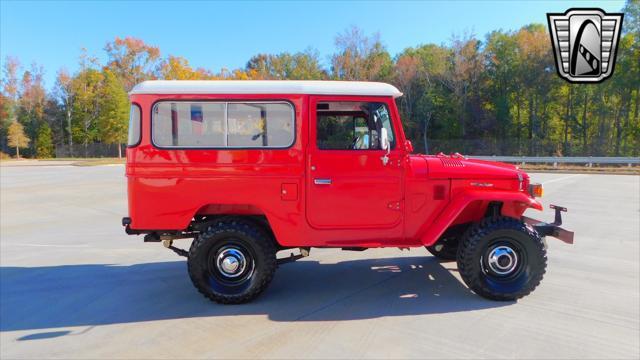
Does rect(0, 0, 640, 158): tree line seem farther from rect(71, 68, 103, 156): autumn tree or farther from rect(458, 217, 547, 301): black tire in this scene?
rect(458, 217, 547, 301): black tire

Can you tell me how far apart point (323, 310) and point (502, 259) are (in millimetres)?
2017

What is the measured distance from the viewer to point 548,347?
314 cm

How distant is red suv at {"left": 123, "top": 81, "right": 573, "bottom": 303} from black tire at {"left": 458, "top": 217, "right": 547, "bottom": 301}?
0.01 metres

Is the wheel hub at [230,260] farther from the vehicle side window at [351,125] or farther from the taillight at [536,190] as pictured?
the taillight at [536,190]

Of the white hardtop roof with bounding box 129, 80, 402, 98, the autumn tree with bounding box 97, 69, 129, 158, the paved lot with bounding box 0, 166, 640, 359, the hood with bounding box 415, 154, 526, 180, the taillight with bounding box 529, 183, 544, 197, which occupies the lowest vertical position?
the paved lot with bounding box 0, 166, 640, 359

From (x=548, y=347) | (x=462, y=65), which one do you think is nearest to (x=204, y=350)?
(x=548, y=347)

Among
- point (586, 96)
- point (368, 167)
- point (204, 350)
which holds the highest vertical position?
point (586, 96)

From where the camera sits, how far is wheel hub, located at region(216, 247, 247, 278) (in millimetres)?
4086

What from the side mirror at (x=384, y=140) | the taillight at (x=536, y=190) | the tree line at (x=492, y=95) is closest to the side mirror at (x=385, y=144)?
the side mirror at (x=384, y=140)

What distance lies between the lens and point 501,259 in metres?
4.11

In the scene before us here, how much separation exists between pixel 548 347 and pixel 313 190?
2501 mm

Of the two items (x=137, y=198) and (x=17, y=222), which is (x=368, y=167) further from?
(x=17, y=222)

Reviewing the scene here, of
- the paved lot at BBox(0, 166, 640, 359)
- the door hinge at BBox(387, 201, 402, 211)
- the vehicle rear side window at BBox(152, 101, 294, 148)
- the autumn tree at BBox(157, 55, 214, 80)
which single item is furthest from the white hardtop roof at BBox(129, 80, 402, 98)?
the autumn tree at BBox(157, 55, 214, 80)

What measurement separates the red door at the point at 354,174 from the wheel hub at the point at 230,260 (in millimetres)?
876
